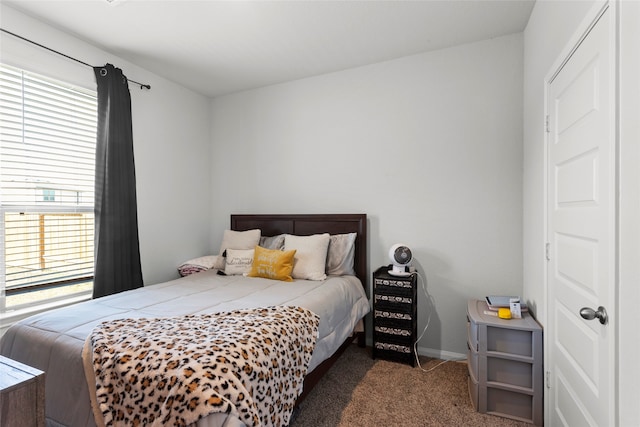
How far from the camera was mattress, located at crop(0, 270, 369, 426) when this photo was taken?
1384 mm

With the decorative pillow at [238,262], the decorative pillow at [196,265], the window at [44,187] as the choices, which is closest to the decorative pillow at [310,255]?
the decorative pillow at [238,262]

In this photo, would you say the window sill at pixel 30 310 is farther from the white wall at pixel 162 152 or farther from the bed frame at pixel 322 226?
the bed frame at pixel 322 226

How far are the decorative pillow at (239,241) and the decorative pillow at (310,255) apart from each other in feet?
1.37

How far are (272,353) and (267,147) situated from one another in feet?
8.43

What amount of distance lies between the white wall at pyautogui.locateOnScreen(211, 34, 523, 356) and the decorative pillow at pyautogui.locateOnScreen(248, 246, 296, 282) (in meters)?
0.70

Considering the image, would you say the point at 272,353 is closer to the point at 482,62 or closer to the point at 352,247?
the point at 352,247

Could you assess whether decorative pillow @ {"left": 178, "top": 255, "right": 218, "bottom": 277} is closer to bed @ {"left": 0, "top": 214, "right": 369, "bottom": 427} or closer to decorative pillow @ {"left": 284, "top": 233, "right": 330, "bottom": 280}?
bed @ {"left": 0, "top": 214, "right": 369, "bottom": 427}

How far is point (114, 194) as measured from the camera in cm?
263

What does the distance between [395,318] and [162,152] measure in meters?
2.87

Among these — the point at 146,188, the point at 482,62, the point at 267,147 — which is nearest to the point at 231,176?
the point at 267,147

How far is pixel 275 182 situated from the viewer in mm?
3480

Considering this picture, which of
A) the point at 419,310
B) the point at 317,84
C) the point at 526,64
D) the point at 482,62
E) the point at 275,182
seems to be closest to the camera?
the point at 526,64

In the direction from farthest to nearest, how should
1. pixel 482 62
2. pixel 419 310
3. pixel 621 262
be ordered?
1. pixel 419 310
2. pixel 482 62
3. pixel 621 262

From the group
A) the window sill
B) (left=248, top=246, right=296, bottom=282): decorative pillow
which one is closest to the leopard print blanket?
(left=248, top=246, right=296, bottom=282): decorative pillow
